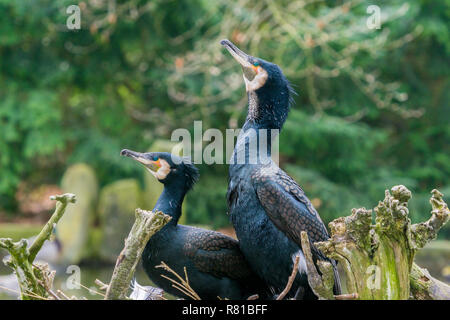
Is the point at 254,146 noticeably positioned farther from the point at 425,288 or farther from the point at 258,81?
the point at 425,288

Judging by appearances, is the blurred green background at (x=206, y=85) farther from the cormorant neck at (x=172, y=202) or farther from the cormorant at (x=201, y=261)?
the cormorant at (x=201, y=261)

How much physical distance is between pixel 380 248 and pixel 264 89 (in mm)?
1276

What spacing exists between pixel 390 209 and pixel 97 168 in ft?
30.9

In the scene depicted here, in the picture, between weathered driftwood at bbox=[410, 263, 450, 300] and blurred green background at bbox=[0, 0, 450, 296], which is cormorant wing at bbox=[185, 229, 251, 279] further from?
blurred green background at bbox=[0, 0, 450, 296]

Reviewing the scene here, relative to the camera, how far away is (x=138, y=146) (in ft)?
35.5

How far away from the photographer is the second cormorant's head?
122 inches

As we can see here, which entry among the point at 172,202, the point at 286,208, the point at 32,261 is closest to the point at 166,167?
the point at 172,202

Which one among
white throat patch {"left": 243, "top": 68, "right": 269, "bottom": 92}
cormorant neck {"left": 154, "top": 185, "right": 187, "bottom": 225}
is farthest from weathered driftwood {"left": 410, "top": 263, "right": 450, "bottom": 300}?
cormorant neck {"left": 154, "top": 185, "right": 187, "bottom": 225}

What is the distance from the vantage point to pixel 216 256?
10.5 ft

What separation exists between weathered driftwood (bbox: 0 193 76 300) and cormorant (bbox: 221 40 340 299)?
0.93 metres
